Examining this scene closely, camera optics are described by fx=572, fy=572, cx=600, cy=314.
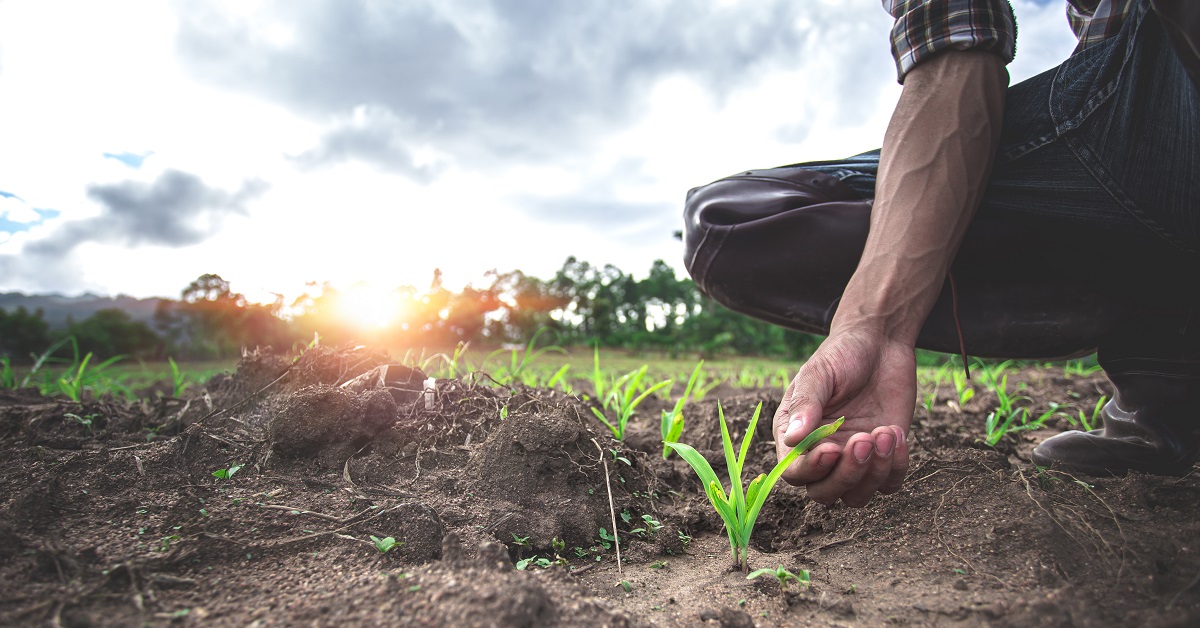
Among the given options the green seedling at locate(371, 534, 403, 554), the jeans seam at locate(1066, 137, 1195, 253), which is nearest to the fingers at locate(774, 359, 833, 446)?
the green seedling at locate(371, 534, 403, 554)

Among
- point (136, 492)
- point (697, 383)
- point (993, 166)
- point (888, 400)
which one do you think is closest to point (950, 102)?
point (993, 166)

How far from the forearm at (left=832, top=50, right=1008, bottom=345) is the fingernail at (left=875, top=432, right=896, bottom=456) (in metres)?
0.28

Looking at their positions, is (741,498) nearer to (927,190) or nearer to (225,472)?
(927,190)

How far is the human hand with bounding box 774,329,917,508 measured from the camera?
991mm

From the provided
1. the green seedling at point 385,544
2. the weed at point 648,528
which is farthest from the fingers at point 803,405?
the green seedling at point 385,544

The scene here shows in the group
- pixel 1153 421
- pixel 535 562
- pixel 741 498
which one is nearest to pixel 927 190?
pixel 741 498

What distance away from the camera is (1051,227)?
1.44m

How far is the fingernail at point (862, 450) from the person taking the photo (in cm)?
96

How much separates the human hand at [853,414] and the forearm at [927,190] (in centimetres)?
7

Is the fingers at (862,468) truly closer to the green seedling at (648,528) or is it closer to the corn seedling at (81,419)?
the green seedling at (648,528)

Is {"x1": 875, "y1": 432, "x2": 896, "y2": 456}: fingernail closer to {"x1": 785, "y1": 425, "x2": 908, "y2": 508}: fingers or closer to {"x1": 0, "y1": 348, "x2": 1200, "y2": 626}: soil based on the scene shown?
{"x1": 785, "y1": 425, "x2": 908, "y2": 508}: fingers

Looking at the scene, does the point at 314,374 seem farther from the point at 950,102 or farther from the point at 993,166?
the point at 993,166

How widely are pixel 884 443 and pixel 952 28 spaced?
35.3 inches

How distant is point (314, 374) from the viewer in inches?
66.2
